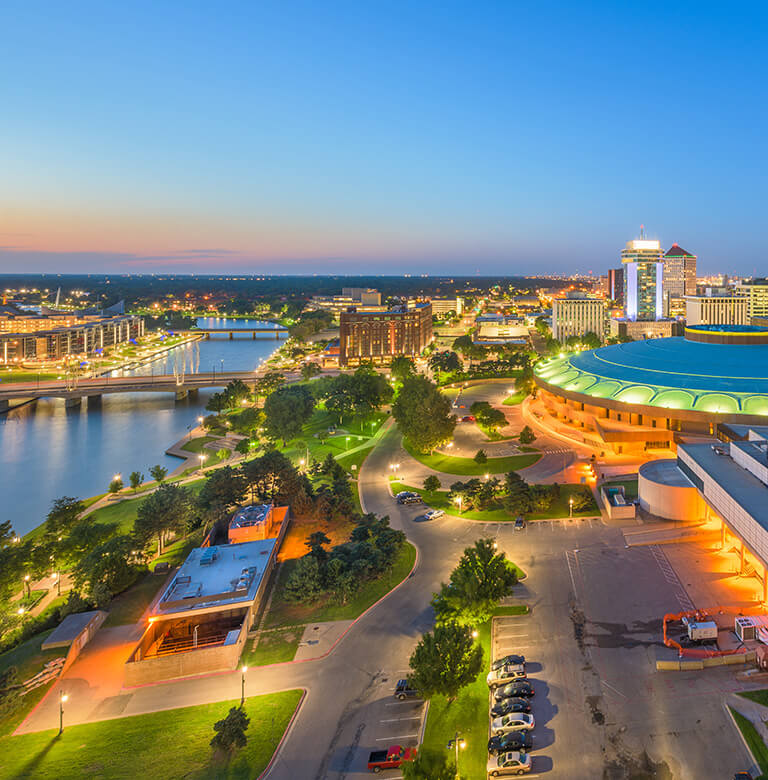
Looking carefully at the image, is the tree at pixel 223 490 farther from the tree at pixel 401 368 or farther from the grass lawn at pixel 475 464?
the tree at pixel 401 368

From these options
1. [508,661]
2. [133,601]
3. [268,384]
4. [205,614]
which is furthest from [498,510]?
[268,384]

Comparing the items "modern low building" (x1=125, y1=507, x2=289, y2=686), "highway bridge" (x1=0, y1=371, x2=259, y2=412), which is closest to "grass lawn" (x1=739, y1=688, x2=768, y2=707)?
"modern low building" (x1=125, y1=507, x2=289, y2=686)

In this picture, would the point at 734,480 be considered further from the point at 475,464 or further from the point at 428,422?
the point at 428,422

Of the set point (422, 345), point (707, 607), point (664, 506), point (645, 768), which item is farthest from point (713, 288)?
point (645, 768)

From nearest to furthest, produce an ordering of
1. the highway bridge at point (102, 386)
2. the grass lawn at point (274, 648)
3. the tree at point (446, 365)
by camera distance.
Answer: the grass lawn at point (274, 648) < the highway bridge at point (102, 386) < the tree at point (446, 365)

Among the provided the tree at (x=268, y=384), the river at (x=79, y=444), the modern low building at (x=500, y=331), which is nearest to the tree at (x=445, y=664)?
the river at (x=79, y=444)

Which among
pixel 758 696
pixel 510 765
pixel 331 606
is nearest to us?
pixel 510 765

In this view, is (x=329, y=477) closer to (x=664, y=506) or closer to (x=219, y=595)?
(x=219, y=595)
